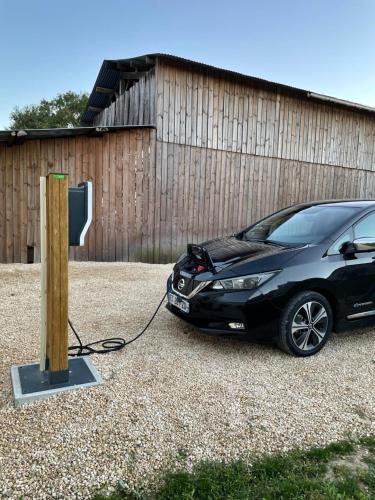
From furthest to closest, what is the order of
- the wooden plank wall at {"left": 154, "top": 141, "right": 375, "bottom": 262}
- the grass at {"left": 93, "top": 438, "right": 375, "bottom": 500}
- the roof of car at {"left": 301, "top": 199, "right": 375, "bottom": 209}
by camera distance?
the wooden plank wall at {"left": 154, "top": 141, "right": 375, "bottom": 262}, the roof of car at {"left": 301, "top": 199, "right": 375, "bottom": 209}, the grass at {"left": 93, "top": 438, "right": 375, "bottom": 500}

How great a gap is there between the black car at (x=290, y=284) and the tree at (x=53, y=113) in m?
27.5

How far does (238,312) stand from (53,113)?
98.6 feet

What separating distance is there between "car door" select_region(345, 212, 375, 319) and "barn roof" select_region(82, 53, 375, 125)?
22.0ft

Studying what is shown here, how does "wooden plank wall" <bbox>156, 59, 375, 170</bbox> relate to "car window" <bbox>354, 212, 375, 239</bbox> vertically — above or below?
above

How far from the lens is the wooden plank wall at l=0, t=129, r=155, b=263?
816 centimetres

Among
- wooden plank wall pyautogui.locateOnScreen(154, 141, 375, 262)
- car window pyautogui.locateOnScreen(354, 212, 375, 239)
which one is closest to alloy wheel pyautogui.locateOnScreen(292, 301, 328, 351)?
car window pyautogui.locateOnScreen(354, 212, 375, 239)

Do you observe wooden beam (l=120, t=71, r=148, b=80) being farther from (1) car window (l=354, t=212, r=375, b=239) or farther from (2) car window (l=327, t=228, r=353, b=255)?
(2) car window (l=327, t=228, r=353, b=255)

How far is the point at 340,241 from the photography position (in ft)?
12.6

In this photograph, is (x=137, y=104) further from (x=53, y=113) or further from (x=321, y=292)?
(x=53, y=113)

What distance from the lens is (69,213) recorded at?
2807mm

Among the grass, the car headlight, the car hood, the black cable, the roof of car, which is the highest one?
the roof of car

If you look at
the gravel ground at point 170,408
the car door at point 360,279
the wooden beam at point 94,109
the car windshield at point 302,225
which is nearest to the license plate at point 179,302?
the gravel ground at point 170,408

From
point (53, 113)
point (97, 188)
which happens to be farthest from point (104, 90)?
point (53, 113)

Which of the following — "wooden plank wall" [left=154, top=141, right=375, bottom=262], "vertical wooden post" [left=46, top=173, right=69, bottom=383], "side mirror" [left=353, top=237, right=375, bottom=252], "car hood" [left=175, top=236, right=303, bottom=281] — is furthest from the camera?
"wooden plank wall" [left=154, top=141, right=375, bottom=262]
